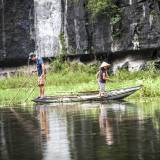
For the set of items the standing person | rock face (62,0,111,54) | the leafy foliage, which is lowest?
the standing person

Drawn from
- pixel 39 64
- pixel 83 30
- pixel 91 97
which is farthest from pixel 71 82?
pixel 91 97

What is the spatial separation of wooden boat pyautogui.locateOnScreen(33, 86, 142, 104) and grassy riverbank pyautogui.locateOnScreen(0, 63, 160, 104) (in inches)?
37.5

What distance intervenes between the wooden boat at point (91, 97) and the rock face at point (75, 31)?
1582 centimetres

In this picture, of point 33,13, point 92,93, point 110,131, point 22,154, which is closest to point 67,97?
point 92,93

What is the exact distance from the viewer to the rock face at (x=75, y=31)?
135 feet

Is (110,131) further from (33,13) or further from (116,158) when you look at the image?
(33,13)

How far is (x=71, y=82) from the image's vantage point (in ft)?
122

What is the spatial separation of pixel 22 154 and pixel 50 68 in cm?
3564

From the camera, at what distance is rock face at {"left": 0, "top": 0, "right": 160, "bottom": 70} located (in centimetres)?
4109

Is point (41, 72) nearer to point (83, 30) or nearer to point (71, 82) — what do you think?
point (71, 82)

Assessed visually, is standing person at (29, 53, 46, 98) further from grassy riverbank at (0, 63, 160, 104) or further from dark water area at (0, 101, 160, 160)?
dark water area at (0, 101, 160, 160)

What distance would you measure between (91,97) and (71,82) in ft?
39.9

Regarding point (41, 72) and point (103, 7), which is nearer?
point (41, 72)

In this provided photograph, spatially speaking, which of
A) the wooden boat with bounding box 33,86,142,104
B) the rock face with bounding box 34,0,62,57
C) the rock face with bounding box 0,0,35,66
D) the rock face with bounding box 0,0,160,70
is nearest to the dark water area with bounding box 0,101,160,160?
the wooden boat with bounding box 33,86,142,104
